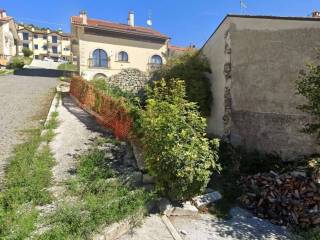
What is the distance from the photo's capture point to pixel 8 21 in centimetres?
4803

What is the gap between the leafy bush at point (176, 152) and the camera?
6062 mm

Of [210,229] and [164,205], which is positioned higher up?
[164,205]

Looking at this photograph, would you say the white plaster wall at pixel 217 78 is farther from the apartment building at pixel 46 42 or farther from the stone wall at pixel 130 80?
the apartment building at pixel 46 42

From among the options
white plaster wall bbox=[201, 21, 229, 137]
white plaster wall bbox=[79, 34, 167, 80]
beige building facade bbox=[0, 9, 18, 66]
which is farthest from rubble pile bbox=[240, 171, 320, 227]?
beige building facade bbox=[0, 9, 18, 66]

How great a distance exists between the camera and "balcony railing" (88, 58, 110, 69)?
31388mm

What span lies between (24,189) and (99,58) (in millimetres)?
27095

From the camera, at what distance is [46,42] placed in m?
92.8

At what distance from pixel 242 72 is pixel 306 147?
3211 mm

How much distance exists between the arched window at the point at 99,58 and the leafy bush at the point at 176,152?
2610 cm

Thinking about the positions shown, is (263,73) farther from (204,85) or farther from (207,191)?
(207,191)

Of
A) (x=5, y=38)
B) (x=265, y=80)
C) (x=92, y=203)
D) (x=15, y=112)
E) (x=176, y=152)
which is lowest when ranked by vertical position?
(x=92, y=203)

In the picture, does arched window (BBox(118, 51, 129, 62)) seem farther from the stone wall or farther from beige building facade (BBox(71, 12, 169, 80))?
the stone wall

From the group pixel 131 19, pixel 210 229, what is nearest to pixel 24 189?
pixel 210 229

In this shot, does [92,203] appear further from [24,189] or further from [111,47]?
[111,47]
